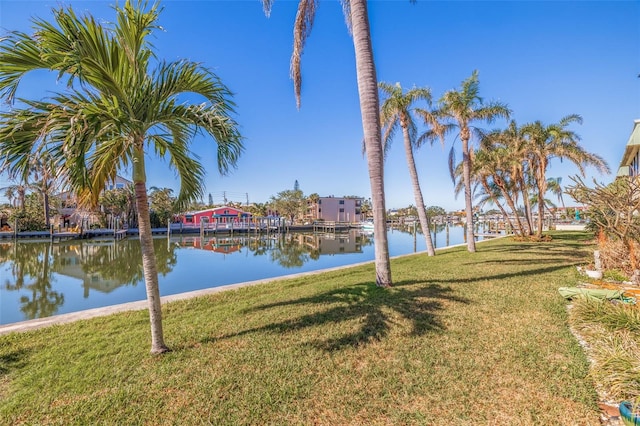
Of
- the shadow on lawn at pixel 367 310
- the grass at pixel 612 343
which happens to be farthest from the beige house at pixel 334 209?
the grass at pixel 612 343

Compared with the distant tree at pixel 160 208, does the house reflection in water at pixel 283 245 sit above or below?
below

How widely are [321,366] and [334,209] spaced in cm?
7258

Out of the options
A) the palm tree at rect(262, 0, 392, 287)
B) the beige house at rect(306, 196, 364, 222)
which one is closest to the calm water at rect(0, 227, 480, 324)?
the palm tree at rect(262, 0, 392, 287)

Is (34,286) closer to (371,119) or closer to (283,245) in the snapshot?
(371,119)

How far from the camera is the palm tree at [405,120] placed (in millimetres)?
13312

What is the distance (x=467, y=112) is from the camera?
541 inches

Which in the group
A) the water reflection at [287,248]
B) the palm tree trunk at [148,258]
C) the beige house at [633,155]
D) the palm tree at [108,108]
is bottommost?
the water reflection at [287,248]

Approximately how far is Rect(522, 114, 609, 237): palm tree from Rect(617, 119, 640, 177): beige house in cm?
119

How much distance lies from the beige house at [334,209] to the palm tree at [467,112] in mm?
59138

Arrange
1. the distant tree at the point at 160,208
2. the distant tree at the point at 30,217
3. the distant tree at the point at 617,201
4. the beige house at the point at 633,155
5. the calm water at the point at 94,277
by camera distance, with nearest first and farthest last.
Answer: the distant tree at the point at 617,201, the calm water at the point at 94,277, the beige house at the point at 633,155, the distant tree at the point at 30,217, the distant tree at the point at 160,208

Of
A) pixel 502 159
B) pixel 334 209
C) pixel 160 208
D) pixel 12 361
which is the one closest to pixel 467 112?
pixel 502 159

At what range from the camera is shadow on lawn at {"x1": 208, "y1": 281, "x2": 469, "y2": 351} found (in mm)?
4452

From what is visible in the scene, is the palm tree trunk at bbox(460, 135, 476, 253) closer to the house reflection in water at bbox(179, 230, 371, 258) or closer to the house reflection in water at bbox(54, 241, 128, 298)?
the house reflection in water at bbox(179, 230, 371, 258)

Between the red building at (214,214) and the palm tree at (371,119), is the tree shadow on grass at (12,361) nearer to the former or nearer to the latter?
the palm tree at (371,119)
